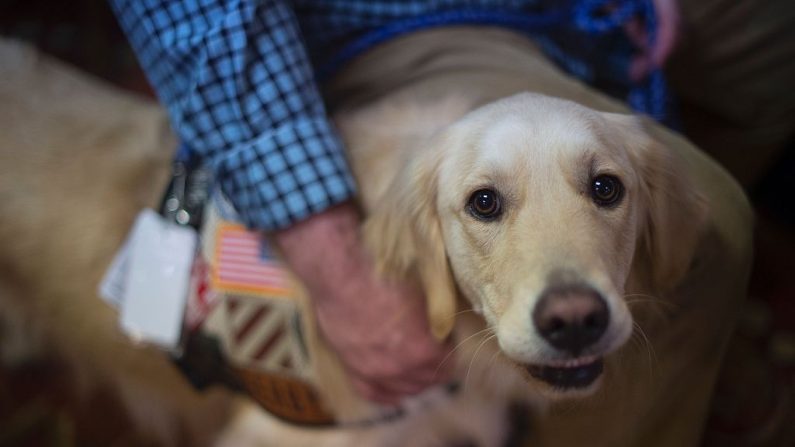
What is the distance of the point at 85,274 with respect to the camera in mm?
886

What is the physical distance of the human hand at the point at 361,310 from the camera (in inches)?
22.5

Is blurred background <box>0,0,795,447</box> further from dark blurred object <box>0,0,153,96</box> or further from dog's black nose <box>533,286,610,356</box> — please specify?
dark blurred object <box>0,0,153,96</box>

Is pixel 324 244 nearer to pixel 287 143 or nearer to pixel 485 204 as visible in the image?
pixel 287 143

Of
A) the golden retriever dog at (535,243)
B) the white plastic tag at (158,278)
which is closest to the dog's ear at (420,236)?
the golden retriever dog at (535,243)

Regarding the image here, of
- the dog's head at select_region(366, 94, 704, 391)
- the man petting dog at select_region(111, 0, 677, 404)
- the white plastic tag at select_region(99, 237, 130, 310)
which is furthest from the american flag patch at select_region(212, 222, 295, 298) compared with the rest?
the dog's head at select_region(366, 94, 704, 391)

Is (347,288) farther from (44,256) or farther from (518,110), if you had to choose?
(44,256)

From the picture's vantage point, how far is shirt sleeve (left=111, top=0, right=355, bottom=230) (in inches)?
24.7

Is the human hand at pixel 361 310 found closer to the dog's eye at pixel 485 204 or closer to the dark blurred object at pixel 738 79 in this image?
the dog's eye at pixel 485 204

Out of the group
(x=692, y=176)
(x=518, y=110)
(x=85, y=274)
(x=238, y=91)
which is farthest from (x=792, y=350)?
(x=85, y=274)

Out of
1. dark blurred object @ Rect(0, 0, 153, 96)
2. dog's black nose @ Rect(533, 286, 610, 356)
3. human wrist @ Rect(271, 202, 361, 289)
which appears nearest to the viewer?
dog's black nose @ Rect(533, 286, 610, 356)

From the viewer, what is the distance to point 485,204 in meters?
0.43

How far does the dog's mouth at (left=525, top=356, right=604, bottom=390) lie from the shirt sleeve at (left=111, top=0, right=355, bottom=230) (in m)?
0.29

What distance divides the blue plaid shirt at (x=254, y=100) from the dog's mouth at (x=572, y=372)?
0.29 metres

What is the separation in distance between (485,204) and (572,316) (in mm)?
102
